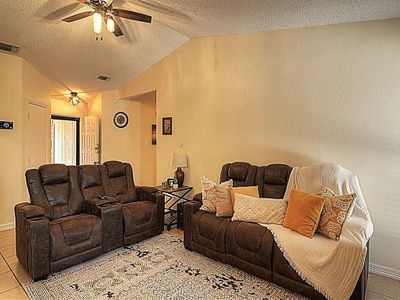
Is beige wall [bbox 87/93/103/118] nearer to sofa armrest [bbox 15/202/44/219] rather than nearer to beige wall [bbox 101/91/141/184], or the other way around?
beige wall [bbox 101/91/141/184]

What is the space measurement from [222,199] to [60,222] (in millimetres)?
1860

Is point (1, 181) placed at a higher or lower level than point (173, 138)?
lower

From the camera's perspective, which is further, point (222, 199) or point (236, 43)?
point (236, 43)

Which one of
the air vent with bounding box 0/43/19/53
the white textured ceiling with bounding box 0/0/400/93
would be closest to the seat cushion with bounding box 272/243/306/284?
the white textured ceiling with bounding box 0/0/400/93

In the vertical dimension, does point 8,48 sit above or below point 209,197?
above

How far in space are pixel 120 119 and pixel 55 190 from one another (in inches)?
133

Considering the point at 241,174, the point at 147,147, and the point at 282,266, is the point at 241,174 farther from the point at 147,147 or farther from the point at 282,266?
the point at 147,147

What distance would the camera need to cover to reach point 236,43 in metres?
3.87

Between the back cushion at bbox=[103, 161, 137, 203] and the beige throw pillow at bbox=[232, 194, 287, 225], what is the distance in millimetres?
1780

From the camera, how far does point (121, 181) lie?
3.88 meters

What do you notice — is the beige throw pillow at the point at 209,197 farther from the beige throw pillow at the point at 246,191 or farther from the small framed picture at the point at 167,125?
the small framed picture at the point at 167,125

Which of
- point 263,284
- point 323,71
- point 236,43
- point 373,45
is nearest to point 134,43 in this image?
point 236,43

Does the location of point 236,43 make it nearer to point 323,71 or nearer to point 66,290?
point 323,71

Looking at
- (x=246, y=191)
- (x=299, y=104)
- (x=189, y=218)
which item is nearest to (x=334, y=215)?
(x=246, y=191)
